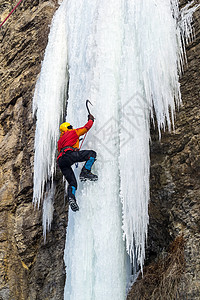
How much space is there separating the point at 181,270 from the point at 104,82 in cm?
264

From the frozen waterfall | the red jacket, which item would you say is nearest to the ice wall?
the frozen waterfall

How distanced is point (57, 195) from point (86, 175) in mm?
1645

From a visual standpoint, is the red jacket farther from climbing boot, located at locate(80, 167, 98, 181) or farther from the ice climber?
climbing boot, located at locate(80, 167, 98, 181)

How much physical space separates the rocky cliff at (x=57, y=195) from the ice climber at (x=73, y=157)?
833mm

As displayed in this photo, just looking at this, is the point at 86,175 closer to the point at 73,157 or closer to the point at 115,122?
the point at 73,157

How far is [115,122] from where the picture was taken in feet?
16.5

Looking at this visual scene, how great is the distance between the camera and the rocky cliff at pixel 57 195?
4277mm

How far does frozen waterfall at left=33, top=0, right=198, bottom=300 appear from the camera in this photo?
4.46m

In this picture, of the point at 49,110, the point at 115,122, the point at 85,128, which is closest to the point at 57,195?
the point at 49,110

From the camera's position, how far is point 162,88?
4.95 m

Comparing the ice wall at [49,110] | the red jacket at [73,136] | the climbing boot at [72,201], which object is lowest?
the climbing boot at [72,201]

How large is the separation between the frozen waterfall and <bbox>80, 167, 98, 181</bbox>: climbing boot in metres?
0.10

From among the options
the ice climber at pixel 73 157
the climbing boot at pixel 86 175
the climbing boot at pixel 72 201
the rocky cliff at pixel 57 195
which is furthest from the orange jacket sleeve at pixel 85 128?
the rocky cliff at pixel 57 195

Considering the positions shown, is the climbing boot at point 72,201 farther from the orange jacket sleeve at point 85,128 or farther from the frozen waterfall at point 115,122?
the orange jacket sleeve at point 85,128
